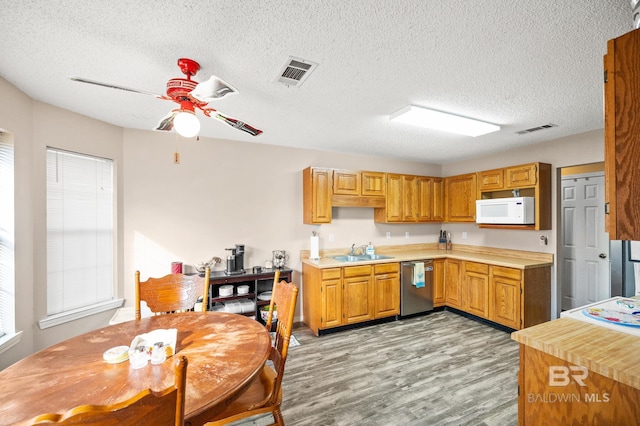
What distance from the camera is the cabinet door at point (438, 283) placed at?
4223 mm

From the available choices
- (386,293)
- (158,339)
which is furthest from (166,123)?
(386,293)

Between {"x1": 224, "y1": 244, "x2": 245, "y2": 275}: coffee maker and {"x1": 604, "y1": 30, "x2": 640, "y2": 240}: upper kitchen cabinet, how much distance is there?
128 inches

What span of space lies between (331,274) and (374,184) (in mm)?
1573

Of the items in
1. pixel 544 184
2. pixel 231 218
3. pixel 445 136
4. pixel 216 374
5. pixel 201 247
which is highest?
pixel 445 136

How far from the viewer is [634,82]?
3.29 feet

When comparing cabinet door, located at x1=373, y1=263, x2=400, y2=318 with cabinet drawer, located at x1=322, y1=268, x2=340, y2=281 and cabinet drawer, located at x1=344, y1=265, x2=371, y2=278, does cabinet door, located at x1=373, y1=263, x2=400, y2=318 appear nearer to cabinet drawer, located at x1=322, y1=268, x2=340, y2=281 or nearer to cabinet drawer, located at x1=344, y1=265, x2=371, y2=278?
cabinet drawer, located at x1=344, y1=265, x2=371, y2=278

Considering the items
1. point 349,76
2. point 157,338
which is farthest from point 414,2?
point 157,338

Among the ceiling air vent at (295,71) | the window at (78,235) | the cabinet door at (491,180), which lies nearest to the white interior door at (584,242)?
the cabinet door at (491,180)

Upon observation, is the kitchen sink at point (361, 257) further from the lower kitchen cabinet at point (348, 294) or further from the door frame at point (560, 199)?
the door frame at point (560, 199)

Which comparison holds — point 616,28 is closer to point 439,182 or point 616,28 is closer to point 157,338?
point 157,338

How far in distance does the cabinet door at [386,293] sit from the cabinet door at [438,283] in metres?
0.72

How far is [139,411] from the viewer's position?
28.0 inches

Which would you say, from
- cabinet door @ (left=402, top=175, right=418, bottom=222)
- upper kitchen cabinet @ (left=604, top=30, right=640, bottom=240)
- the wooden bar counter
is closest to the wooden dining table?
the wooden bar counter

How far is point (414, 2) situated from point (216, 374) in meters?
1.91
